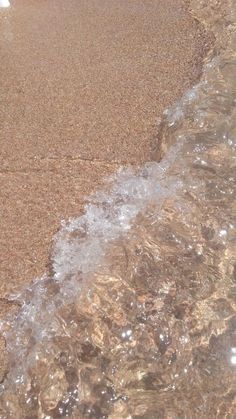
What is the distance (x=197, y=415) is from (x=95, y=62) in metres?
1.71

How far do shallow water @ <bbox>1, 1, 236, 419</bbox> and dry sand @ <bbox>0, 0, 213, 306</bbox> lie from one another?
105 mm

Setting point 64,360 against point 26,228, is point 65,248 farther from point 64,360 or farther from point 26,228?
point 64,360

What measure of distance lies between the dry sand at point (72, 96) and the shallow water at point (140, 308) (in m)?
0.11

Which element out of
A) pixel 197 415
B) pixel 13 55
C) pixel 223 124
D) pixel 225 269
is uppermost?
pixel 13 55

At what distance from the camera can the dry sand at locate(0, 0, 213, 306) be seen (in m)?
1.83

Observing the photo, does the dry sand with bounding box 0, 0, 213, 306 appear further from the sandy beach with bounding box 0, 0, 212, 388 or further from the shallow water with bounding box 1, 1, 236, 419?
the shallow water with bounding box 1, 1, 236, 419

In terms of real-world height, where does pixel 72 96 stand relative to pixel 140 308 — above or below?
above

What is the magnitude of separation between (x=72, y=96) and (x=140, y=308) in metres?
1.10

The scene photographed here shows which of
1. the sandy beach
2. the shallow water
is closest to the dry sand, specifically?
the sandy beach

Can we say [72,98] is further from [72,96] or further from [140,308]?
[140,308]

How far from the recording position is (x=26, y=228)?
177 cm

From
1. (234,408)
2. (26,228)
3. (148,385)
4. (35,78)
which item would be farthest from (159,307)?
(35,78)

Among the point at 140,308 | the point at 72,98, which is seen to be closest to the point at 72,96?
the point at 72,98

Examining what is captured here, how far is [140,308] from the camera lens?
1629 mm
